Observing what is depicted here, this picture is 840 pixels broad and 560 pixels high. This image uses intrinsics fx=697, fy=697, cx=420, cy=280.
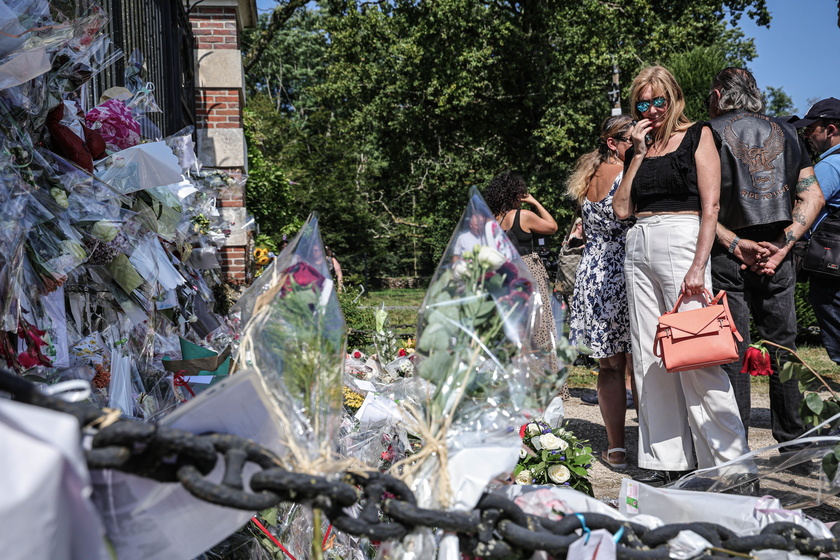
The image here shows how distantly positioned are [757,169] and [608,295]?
0.98m

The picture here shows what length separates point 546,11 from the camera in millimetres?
18578

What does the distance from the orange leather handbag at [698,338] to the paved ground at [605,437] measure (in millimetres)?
660

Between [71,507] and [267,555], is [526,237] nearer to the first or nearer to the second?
[267,555]

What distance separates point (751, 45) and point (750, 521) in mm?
25662

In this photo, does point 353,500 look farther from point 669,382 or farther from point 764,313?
point 764,313

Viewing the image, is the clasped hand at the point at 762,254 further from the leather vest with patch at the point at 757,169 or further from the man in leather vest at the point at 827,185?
the man in leather vest at the point at 827,185

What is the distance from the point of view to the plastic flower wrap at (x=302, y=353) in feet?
3.86

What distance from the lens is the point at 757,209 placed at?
11.4 ft

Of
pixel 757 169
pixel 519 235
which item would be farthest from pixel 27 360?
pixel 519 235

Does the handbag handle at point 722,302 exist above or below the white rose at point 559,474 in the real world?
above

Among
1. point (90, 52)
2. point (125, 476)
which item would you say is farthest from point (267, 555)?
point (90, 52)

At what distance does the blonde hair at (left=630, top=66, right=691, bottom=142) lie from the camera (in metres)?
3.26

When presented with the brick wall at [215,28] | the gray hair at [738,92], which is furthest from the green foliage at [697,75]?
the gray hair at [738,92]

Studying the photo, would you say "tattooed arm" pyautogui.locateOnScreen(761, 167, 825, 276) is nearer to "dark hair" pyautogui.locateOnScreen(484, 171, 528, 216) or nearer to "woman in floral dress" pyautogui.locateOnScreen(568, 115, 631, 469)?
"woman in floral dress" pyautogui.locateOnScreen(568, 115, 631, 469)
